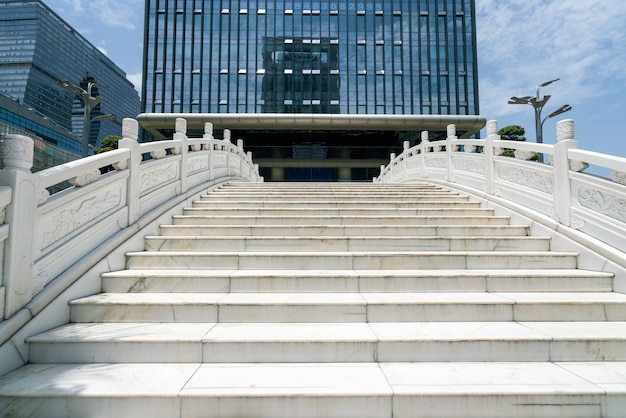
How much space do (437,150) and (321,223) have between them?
19.0ft

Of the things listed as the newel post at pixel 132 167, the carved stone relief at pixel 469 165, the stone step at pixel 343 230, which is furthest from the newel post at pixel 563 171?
the newel post at pixel 132 167

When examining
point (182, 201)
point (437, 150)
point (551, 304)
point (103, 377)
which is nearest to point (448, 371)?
point (551, 304)

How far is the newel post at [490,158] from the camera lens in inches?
258

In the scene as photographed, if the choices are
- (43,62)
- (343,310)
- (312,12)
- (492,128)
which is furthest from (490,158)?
(43,62)

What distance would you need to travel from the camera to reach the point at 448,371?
267cm

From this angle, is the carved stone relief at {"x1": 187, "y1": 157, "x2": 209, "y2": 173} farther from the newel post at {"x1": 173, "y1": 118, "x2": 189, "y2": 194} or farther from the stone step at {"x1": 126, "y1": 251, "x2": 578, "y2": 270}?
the stone step at {"x1": 126, "y1": 251, "x2": 578, "y2": 270}

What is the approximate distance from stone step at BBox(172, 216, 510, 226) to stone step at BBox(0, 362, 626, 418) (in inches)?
130

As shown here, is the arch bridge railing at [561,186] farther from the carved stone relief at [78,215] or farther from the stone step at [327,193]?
the carved stone relief at [78,215]

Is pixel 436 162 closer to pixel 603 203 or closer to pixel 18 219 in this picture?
pixel 603 203

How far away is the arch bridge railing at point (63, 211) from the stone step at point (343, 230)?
668 mm

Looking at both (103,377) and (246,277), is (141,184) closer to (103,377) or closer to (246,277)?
(246,277)

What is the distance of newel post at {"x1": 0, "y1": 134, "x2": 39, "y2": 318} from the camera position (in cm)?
287

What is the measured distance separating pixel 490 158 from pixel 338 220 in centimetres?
349

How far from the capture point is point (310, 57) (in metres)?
33.5
